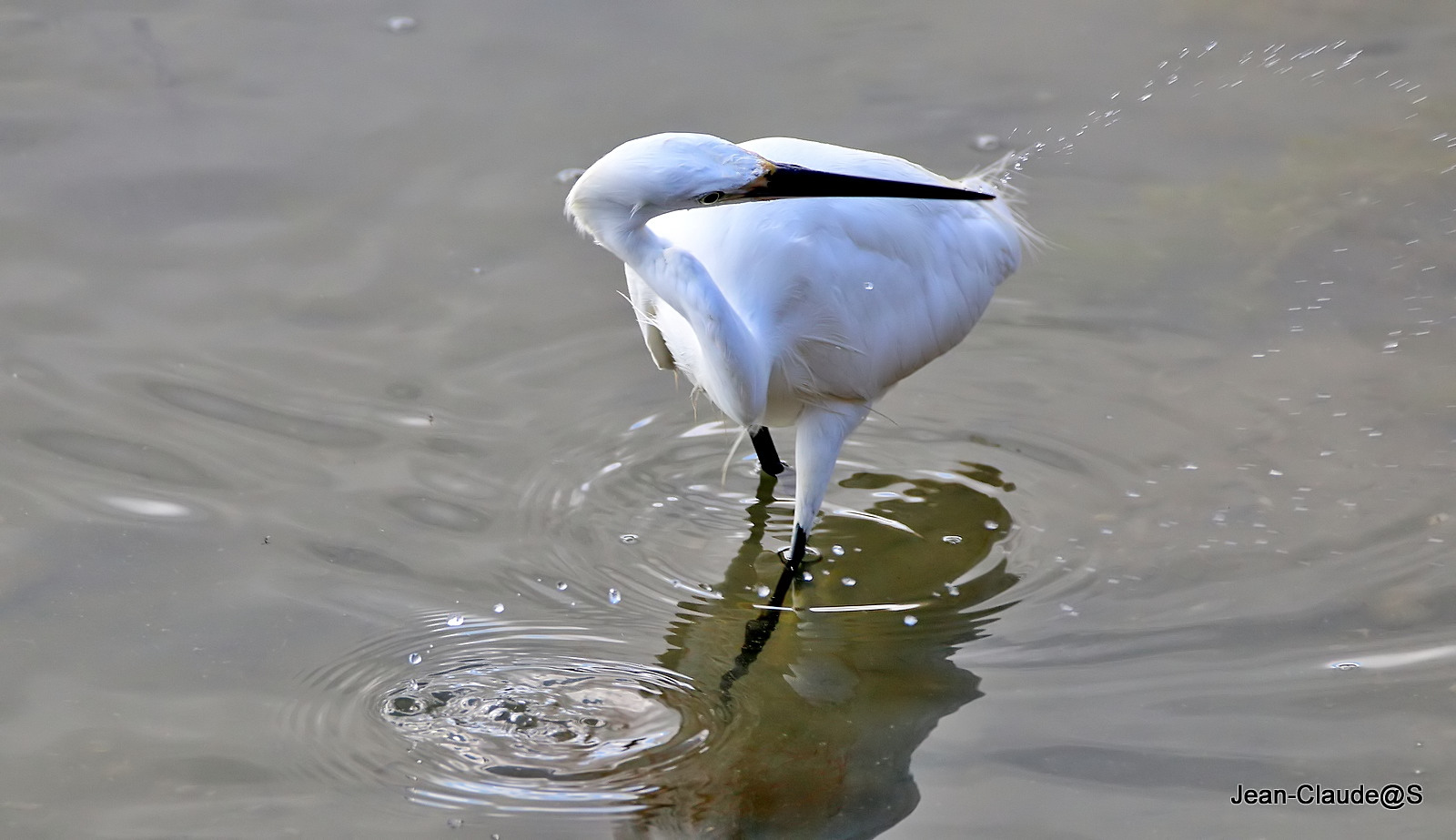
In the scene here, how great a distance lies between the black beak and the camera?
283cm

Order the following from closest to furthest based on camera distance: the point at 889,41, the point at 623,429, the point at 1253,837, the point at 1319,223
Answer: the point at 1253,837 → the point at 623,429 → the point at 1319,223 → the point at 889,41

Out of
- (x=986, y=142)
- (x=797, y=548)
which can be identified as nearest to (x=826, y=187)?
(x=797, y=548)

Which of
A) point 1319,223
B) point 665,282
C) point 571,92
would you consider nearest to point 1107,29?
point 1319,223

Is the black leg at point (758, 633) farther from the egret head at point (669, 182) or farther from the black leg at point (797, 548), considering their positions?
the egret head at point (669, 182)

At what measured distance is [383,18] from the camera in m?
5.67

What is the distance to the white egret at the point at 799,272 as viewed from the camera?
283 centimetres

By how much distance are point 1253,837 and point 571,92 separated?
12.3 feet

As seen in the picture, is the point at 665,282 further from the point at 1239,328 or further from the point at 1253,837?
the point at 1239,328

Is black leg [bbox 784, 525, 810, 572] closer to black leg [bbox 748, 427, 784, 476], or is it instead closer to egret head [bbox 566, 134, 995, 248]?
black leg [bbox 748, 427, 784, 476]

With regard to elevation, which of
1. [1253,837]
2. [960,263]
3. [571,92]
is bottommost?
[1253,837]

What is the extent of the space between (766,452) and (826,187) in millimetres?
1207

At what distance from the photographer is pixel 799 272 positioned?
11.0 feet

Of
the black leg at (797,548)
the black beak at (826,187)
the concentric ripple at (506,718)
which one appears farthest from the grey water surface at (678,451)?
the black beak at (826,187)

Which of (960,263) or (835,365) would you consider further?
(960,263)
